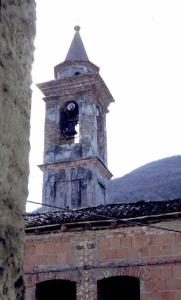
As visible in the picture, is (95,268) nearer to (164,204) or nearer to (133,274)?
(133,274)

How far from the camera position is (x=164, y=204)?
10.2m

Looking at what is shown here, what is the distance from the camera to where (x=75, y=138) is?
19359 mm

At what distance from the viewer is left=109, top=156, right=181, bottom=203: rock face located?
1553 inches

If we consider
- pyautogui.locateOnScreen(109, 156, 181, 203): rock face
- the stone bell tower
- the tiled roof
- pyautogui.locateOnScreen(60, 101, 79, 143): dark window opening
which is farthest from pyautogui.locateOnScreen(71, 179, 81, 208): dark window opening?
pyautogui.locateOnScreen(109, 156, 181, 203): rock face

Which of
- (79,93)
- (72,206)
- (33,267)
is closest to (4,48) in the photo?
(33,267)

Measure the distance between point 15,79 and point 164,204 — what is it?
8633 millimetres

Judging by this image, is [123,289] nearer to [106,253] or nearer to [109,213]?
[106,253]

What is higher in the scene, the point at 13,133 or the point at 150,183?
the point at 150,183

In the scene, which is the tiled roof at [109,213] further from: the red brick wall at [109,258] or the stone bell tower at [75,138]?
the stone bell tower at [75,138]

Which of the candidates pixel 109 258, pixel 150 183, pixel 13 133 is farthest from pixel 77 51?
pixel 150 183

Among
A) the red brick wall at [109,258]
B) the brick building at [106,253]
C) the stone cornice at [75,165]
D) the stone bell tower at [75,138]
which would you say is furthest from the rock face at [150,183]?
the red brick wall at [109,258]

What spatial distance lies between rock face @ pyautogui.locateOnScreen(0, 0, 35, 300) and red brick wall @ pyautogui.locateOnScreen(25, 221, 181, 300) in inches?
317

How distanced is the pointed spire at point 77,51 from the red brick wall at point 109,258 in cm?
1274

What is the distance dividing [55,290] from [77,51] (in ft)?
46.2
